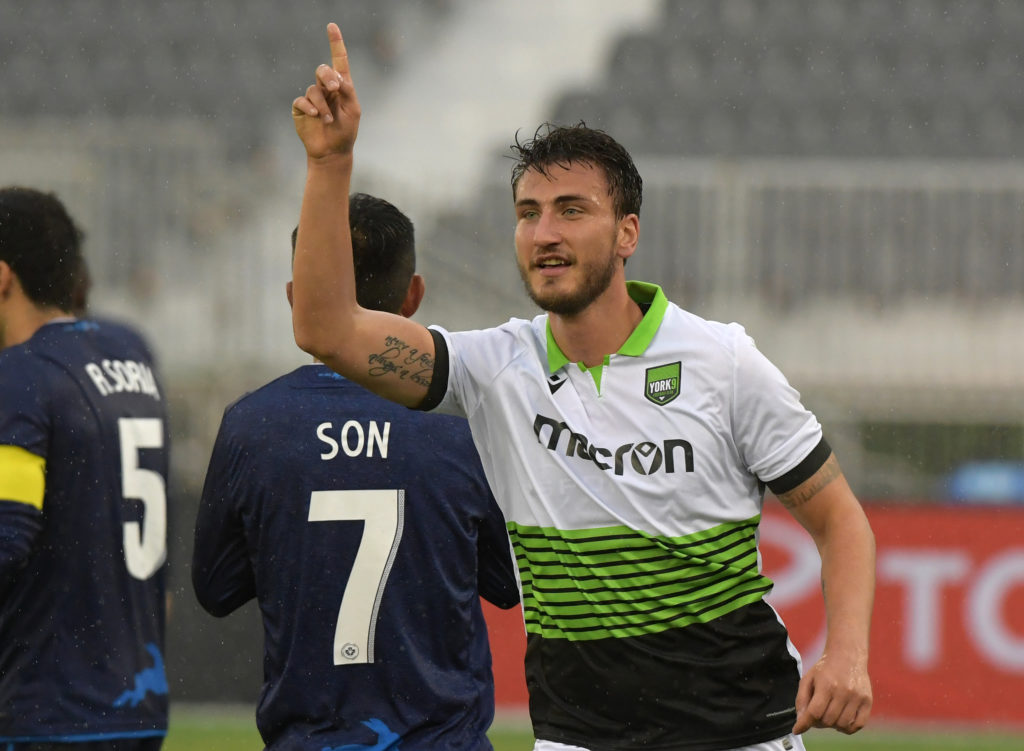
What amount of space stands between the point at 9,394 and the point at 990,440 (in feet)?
25.5

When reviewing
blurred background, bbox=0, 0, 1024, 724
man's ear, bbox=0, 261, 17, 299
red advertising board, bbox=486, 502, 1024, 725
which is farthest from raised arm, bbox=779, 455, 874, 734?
blurred background, bbox=0, 0, 1024, 724

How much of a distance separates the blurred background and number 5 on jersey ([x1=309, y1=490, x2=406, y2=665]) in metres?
6.22

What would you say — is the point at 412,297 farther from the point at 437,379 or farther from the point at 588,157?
the point at 588,157

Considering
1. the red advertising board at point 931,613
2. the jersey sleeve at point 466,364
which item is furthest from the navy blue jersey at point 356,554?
the red advertising board at point 931,613

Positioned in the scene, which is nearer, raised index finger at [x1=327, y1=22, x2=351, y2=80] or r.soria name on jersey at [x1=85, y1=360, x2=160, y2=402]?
raised index finger at [x1=327, y1=22, x2=351, y2=80]

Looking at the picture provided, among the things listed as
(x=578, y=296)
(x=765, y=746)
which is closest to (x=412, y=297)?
(x=578, y=296)

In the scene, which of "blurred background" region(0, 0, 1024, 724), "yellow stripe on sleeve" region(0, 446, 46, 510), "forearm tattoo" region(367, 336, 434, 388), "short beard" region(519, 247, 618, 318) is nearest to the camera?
"forearm tattoo" region(367, 336, 434, 388)

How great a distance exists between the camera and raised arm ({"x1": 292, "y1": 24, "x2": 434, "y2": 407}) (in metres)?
2.99

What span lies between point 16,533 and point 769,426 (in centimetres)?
186

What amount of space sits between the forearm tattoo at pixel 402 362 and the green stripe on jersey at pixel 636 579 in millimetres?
426

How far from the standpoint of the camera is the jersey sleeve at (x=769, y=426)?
3.24 metres

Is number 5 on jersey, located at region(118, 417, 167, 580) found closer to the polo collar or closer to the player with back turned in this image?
the player with back turned

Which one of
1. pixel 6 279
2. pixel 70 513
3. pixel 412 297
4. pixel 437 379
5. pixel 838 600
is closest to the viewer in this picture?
pixel 838 600

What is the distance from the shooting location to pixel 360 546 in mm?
3432
